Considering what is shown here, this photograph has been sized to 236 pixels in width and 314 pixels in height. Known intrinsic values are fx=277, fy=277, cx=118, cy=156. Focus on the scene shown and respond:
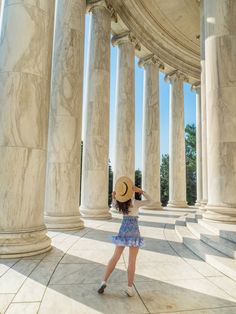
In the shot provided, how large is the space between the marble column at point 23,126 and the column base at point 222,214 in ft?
279

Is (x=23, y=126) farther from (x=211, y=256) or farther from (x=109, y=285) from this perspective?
(x=211, y=256)

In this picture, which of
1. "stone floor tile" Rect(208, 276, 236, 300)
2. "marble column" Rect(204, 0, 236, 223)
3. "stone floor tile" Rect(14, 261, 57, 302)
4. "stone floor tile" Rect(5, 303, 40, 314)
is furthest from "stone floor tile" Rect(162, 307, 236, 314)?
"marble column" Rect(204, 0, 236, 223)

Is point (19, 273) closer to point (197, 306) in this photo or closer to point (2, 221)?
point (2, 221)

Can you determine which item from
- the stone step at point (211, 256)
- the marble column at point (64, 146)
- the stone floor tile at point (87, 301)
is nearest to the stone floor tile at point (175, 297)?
the stone floor tile at point (87, 301)

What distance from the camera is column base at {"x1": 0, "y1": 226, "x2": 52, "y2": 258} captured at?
10894 centimetres

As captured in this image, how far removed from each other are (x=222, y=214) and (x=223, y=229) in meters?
17.4

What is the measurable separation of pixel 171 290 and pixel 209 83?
12025cm

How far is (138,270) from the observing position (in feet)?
331

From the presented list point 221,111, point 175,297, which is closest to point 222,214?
point 221,111

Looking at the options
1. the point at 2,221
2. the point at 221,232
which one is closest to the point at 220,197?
the point at 221,232

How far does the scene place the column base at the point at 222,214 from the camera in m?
141

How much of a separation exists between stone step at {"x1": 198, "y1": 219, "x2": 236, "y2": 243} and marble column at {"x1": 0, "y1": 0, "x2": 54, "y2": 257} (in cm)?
7847

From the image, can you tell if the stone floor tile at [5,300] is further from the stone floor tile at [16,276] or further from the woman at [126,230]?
the woman at [126,230]

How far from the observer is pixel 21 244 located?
111750 mm
